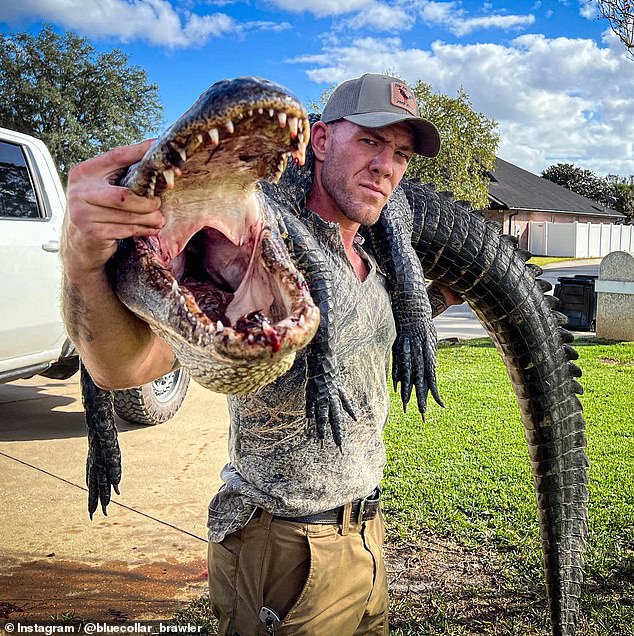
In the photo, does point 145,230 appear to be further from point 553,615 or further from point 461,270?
point 553,615

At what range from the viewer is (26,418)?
522 cm

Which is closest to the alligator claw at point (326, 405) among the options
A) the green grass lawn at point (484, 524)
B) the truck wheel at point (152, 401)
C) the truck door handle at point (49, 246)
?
the green grass lawn at point (484, 524)

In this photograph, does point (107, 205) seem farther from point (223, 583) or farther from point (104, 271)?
point (223, 583)

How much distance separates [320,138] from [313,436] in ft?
2.72

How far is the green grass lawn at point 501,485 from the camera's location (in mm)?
3131

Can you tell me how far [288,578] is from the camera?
1.64 metres

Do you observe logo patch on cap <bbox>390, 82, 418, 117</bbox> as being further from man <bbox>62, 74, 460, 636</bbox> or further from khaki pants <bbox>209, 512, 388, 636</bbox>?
khaki pants <bbox>209, 512, 388, 636</bbox>

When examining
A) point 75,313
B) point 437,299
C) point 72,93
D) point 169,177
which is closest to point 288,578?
point 75,313

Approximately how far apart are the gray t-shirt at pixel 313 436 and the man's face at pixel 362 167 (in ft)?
0.28

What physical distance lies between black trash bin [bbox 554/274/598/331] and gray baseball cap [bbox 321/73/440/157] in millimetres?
7762

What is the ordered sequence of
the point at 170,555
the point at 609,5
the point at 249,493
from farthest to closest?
the point at 609,5 → the point at 170,555 → the point at 249,493

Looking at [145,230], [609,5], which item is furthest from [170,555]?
[609,5]

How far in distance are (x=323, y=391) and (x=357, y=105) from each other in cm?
76

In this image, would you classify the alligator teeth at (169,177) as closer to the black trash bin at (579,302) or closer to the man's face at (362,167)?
the man's face at (362,167)
